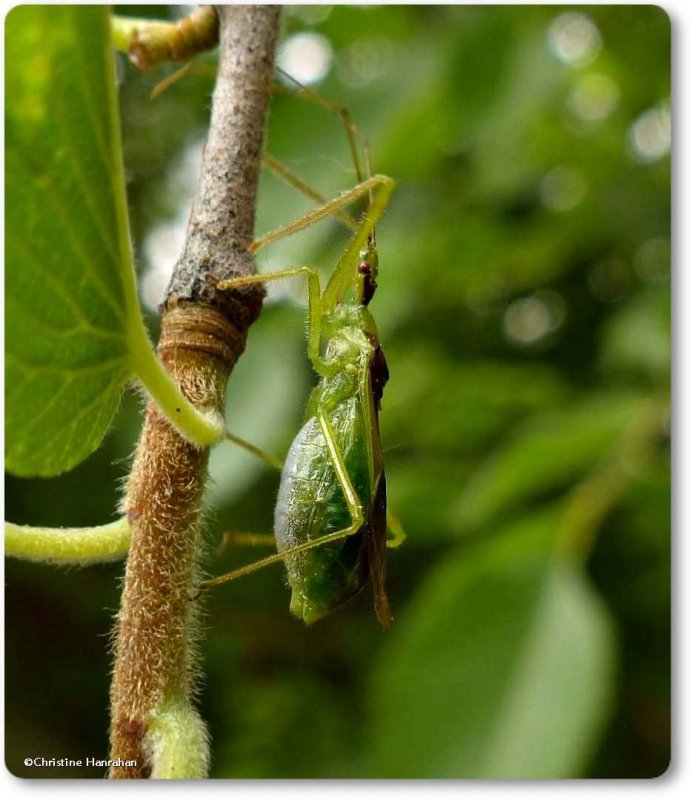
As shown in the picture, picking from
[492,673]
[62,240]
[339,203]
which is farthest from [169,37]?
[492,673]

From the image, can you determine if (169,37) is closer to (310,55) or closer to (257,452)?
(257,452)

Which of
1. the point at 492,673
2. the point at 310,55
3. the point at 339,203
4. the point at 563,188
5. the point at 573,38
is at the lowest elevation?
the point at 492,673

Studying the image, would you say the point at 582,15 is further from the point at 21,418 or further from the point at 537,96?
the point at 21,418

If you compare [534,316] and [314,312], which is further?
[534,316]

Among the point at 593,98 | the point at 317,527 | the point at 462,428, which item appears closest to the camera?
the point at 317,527

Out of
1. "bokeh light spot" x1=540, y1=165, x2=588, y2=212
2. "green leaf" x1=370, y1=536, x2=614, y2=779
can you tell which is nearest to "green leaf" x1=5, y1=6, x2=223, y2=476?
"green leaf" x1=370, y1=536, x2=614, y2=779

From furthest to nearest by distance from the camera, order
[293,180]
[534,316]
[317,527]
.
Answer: [534,316], [293,180], [317,527]

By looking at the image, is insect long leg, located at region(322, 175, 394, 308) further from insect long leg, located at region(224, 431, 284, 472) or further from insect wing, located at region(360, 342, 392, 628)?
insect long leg, located at region(224, 431, 284, 472)

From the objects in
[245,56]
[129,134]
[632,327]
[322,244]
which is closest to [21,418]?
[245,56]
